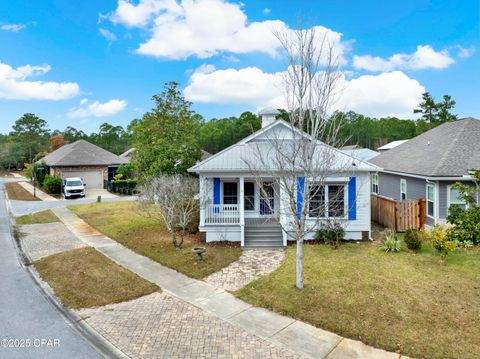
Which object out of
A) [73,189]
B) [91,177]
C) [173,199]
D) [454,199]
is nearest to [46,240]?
[173,199]

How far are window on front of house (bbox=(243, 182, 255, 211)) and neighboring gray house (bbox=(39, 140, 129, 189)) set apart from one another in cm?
2716

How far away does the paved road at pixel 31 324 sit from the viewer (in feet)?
18.6

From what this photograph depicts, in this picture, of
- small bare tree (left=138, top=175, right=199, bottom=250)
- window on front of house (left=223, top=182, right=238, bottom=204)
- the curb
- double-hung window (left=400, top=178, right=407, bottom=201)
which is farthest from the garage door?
double-hung window (left=400, top=178, right=407, bottom=201)

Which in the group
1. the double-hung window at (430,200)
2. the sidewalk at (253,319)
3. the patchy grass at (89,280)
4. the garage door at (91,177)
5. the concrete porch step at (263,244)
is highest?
the garage door at (91,177)

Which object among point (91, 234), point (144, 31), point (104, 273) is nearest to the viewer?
point (104, 273)

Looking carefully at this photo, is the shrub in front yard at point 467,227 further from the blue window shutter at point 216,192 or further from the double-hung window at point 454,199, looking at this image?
the blue window shutter at point 216,192

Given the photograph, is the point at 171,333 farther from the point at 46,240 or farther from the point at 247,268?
the point at 46,240

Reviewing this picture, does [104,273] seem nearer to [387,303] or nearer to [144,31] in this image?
[387,303]

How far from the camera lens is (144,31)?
750 inches

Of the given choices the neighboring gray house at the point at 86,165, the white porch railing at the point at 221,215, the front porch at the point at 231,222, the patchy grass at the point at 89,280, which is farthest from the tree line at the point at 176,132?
the neighboring gray house at the point at 86,165

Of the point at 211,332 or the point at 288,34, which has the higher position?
the point at 288,34

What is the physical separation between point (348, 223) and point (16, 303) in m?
12.0

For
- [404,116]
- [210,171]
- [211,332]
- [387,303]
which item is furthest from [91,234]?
[404,116]

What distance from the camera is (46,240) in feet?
46.4
